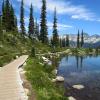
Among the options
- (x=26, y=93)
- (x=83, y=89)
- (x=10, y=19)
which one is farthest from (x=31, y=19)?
(x=26, y=93)

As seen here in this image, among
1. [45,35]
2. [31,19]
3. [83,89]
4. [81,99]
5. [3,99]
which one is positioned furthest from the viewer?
[31,19]

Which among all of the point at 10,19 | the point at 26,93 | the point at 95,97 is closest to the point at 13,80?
the point at 26,93

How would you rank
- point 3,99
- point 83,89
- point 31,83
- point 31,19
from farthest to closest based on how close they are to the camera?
point 31,19
point 83,89
point 31,83
point 3,99

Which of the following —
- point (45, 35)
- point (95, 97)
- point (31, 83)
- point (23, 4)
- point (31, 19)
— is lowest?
point (95, 97)

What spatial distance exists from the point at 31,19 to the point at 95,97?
8028cm

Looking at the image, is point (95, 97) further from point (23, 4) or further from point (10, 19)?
point (23, 4)

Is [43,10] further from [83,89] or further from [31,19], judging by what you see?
[83,89]

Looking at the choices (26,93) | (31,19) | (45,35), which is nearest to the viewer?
(26,93)

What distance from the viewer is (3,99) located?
42.6ft

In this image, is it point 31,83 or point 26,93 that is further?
point 31,83

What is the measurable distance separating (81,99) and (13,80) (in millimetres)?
6237

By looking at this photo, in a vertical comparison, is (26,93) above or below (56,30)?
below

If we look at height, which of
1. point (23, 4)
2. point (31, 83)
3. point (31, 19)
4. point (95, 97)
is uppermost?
point (23, 4)

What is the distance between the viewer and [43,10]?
3664 inches
